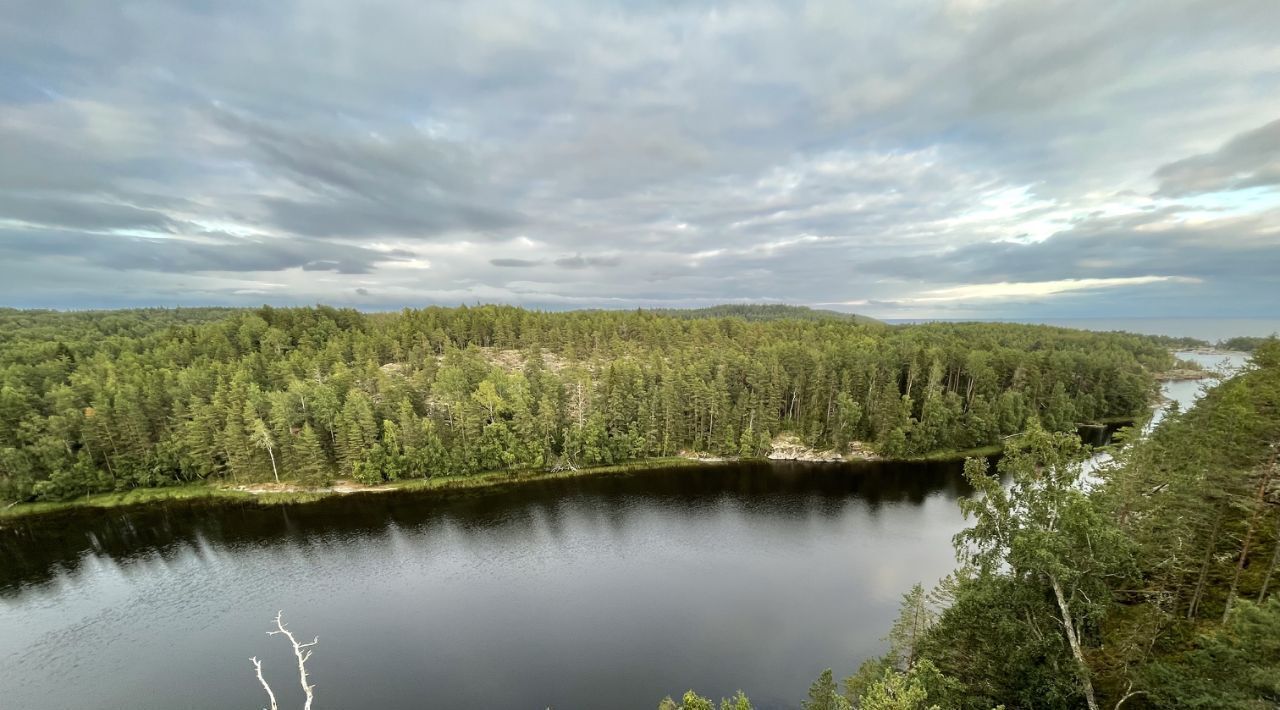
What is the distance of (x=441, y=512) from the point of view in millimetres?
56594

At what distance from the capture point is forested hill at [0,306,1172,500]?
6481cm

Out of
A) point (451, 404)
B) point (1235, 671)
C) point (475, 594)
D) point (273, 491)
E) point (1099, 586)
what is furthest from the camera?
point (451, 404)

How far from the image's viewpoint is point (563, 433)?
7269 cm

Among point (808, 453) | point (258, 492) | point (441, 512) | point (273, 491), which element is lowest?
point (258, 492)

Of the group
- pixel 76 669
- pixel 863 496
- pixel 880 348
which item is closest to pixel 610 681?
Answer: pixel 76 669

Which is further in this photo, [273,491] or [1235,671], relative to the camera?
[273,491]

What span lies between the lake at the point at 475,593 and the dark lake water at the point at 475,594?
18 centimetres

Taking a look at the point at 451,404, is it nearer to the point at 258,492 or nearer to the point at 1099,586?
the point at 258,492

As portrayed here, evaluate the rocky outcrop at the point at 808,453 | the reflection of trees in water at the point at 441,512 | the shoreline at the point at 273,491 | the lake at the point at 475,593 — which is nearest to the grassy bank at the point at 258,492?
the shoreline at the point at 273,491

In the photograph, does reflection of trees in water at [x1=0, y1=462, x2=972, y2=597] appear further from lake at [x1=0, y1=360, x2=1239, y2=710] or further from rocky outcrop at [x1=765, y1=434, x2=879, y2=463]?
rocky outcrop at [x1=765, y1=434, x2=879, y2=463]

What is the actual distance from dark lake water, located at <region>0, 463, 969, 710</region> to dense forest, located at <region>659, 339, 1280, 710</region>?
44.7 feet

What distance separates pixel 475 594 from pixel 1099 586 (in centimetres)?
3979

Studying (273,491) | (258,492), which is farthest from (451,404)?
(258,492)

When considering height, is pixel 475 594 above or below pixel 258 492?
above
